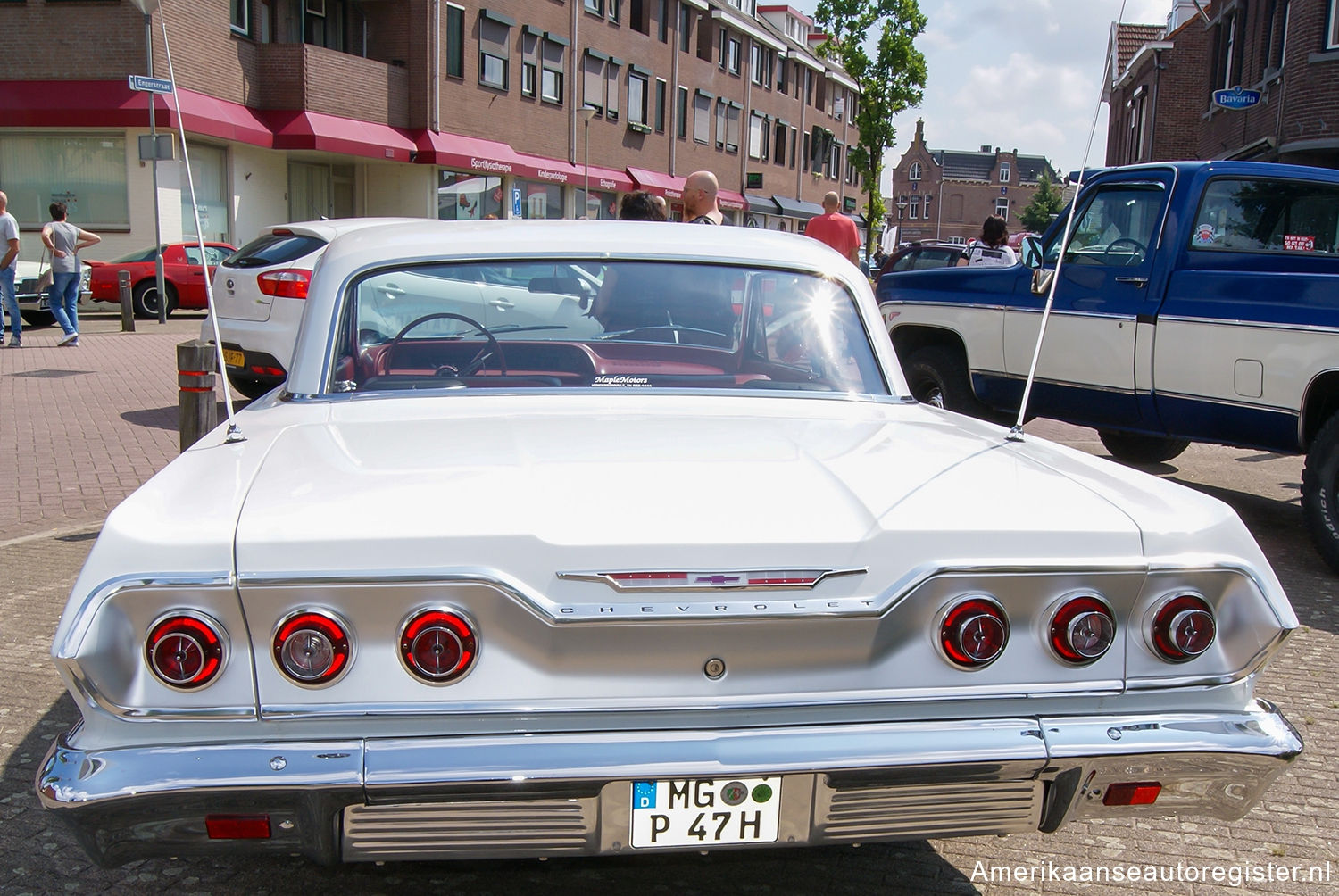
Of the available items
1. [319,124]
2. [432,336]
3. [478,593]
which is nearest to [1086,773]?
[478,593]

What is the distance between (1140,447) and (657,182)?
116 ft

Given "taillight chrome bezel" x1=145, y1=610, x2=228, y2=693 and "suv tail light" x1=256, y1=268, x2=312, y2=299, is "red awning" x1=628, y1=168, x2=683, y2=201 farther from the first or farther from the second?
"taillight chrome bezel" x1=145, y1=610, x2=228, y2=693

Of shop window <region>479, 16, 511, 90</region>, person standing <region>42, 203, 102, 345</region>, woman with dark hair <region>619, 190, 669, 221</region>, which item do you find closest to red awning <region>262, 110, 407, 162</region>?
shop window <region>479, 16, 511, 90</region>

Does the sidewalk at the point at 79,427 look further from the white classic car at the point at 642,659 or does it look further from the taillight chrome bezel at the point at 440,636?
the taillight chrome bezel at the point at 440,636

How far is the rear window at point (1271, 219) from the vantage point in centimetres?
688

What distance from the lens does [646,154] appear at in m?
43.2

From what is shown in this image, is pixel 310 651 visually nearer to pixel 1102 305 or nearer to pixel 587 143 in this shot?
pixel 1102 305

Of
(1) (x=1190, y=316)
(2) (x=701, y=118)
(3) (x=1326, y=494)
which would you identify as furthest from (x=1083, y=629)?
(2) (x=701, y=118)

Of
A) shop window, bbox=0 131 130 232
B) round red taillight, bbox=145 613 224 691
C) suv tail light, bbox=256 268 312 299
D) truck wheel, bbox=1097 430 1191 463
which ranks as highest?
shop window, bbox=0 131 130 232

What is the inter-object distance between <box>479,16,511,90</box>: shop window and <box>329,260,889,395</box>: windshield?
30.8 metres

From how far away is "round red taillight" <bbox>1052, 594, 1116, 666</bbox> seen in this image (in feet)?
7.27

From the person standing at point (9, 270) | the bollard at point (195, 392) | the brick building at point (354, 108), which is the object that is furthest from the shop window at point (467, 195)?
the bollard at point (195, 392)

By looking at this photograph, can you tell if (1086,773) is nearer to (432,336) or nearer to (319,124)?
(432,336)

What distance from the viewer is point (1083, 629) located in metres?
2.22
